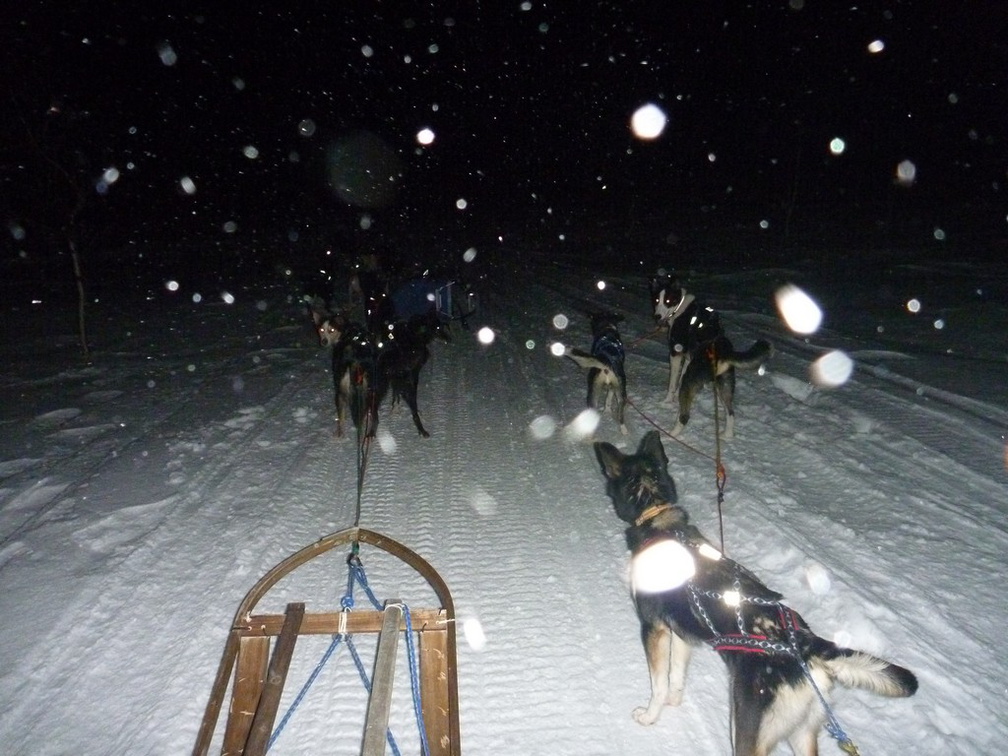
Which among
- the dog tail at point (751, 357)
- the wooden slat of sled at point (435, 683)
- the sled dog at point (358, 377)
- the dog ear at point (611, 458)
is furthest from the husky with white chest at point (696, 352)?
the wooden slat of sled at point (435, 683)

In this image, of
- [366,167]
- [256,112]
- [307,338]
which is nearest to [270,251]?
→ [256,112]

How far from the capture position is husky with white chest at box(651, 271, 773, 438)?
17.5ft

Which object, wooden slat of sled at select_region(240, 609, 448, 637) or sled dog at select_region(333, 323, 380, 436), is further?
sled dog at select_region(333, 323, 380, 436)

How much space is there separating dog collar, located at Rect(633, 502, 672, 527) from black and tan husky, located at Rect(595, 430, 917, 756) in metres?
0.07

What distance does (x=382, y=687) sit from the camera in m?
1.83

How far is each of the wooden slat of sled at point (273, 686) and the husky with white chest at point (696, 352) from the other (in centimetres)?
433

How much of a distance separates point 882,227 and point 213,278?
27274 millimetres

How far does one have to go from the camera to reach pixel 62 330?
1110 centimetres

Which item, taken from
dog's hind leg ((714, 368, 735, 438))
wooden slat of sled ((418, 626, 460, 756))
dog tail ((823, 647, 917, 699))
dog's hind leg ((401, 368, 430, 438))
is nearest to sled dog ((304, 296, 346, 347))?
dog's hind leg ((401, 368, 430, 438))

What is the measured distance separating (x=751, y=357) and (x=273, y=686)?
4.60m

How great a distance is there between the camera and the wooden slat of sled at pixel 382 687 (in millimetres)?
1623

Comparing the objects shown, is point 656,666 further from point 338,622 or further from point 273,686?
point 273,686

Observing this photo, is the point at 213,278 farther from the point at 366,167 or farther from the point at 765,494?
the point at 366,167

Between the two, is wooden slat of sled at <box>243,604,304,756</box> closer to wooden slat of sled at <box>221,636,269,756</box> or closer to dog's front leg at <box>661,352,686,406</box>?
wooden slat of sled at <box>221,636,269,756</box>
